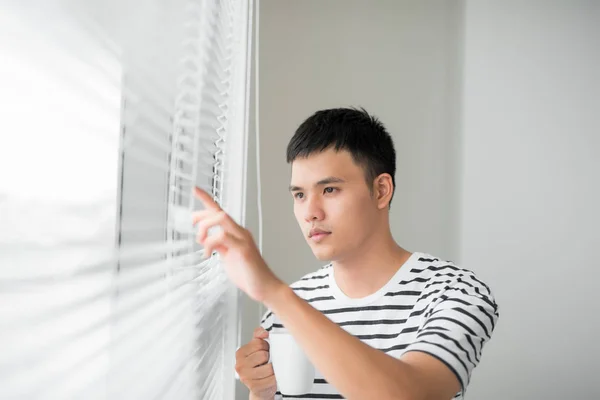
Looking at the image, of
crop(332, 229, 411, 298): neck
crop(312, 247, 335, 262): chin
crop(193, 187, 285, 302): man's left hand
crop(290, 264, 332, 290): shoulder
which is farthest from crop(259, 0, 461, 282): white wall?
crop(193, 187, 285, 302): man's left hand

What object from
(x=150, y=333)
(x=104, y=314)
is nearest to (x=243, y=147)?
(x=150, y=333)

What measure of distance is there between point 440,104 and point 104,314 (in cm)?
263

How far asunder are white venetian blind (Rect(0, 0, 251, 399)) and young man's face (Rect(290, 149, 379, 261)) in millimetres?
340

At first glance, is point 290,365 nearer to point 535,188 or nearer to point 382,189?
point 382,189

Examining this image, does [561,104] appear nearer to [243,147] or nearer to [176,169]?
[243,147]

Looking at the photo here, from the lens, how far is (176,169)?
0.78 meters

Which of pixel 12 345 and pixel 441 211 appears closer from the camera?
pixel 12 345

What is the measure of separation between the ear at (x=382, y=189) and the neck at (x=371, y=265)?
0.07 m

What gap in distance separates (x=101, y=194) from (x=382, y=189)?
0.89m

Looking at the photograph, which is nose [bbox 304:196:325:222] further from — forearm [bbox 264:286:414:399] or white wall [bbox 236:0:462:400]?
white wall [bbox 236:0:462:400]

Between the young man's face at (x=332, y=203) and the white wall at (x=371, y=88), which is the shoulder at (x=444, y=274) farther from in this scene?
the white wall at (x=371, y=88)

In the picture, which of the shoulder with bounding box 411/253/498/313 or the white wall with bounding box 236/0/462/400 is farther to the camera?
the white wall with bounding box 236/0/462/400

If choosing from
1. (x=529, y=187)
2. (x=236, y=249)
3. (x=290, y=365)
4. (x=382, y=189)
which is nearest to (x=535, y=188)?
(x=529, y=187)

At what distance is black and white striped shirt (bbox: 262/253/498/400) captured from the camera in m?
0.91
